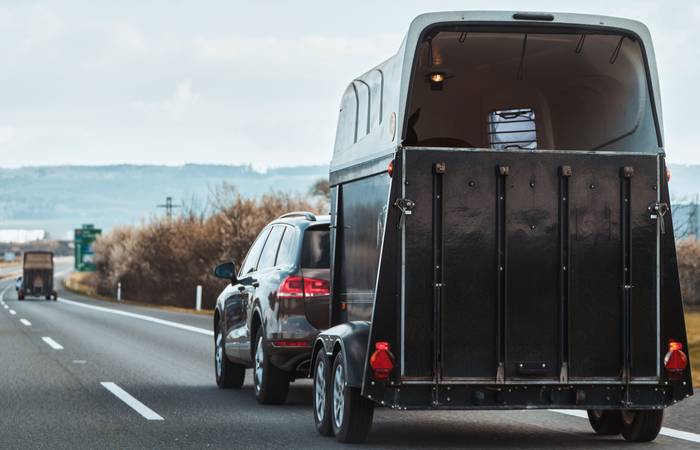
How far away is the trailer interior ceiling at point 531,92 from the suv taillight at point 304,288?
165 cm

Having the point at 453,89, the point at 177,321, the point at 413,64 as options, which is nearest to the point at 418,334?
the point at 413,64

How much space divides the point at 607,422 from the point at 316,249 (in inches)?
131

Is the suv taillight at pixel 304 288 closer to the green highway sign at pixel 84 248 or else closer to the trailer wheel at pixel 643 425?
the trailer wheel at pixel 643 425

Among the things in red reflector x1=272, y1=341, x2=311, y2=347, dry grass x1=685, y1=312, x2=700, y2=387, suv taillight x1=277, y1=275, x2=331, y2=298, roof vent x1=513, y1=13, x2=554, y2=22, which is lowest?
dry grass x1=685, y1=312, x2=700, y2=387

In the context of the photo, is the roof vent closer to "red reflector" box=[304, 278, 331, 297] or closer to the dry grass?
"red reflector" box=[304, 278, 331, 297]

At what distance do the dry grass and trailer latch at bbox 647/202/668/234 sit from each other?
21.9ft

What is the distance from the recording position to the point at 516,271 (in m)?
8.95

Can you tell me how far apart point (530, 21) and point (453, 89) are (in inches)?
83.5

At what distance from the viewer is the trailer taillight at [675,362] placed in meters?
8.97

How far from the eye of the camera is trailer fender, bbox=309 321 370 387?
8.95m

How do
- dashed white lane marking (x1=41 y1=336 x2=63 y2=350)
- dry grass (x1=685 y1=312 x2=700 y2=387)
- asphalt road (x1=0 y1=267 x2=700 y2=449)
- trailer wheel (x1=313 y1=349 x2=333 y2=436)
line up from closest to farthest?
1. asphalt road (x1=0 y1=267 x2=700 y2=449)
2. trailer wheel (x1=313 y1=349 x2=333 y2=436)
3. dry grass (x1=685 y1=312 x2=700 y2=387)
4. dashed white lane marking (x1=41 y1=336 x2=63 y2=350)

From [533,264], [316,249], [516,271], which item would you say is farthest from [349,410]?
[316,249]

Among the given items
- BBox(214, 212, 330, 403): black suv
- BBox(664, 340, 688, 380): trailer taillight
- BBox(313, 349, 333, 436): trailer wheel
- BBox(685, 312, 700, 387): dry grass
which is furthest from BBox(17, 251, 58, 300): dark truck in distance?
BBox(664, 340, 688, 380): trailer taillight

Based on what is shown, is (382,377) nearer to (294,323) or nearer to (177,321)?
(294,323)
